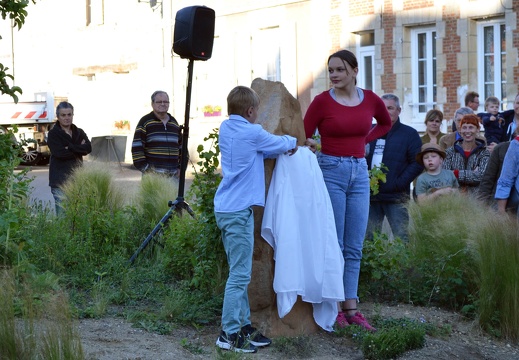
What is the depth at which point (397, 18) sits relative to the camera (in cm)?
2128

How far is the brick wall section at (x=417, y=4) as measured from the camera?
67.7 feet

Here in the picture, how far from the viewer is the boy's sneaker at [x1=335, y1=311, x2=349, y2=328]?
6.71m

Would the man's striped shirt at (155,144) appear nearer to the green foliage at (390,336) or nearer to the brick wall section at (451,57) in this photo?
the green foliage at (390,336)

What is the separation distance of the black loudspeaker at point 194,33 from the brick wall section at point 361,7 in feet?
43.2

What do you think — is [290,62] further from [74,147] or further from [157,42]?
[74,147]

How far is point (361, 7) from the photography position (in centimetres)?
2227

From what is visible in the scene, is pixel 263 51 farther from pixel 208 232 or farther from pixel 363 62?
pixel 208 232

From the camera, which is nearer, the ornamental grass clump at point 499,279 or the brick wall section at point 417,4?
the ornamental grass clump at point 499,279

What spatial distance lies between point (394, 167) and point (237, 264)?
3.62m

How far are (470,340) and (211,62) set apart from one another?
2115cm

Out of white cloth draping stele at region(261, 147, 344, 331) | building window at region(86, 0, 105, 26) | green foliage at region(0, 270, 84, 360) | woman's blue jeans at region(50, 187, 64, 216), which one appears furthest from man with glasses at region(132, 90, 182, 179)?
building window at region(86, 0, 105, 26)

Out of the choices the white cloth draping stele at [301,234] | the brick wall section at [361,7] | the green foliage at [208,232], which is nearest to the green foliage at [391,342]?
the white cloth draping stele at [301,234]

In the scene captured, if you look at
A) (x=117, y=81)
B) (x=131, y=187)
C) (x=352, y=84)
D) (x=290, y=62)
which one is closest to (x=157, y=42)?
(x=117, y=81)

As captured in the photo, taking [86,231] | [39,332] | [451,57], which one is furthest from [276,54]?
[39,332]
